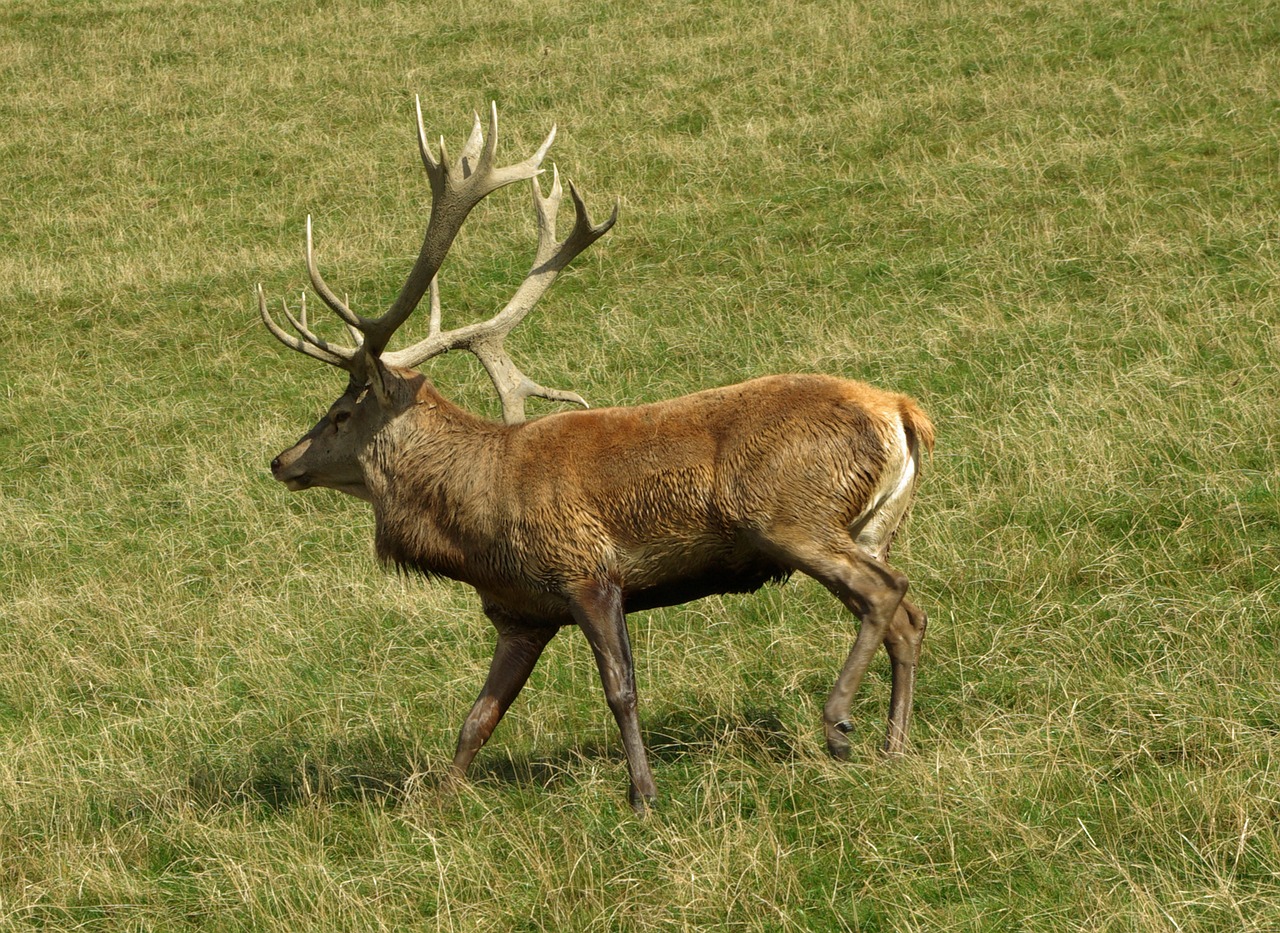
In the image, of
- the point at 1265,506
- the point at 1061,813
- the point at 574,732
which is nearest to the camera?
the point at 1061,813

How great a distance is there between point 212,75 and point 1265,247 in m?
15.2

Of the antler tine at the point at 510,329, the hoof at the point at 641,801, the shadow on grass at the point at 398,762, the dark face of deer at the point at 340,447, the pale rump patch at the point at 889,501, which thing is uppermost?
the antler tine at the point at 510,329

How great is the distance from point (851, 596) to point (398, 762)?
2.09m

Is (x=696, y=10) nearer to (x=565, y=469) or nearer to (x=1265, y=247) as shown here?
(x=1265, y=247)

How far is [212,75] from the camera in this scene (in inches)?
818

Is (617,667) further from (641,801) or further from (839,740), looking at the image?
(839,740)

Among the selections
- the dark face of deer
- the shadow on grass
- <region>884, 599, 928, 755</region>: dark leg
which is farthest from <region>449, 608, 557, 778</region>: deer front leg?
<region>884, 599, 928, 755</region>: dark leg

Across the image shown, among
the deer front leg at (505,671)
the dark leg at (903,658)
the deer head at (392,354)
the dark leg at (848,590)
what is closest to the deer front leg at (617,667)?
the deer front leg at (505,671)

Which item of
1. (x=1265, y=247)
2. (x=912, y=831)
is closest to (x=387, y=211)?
(x=1265, y=247)

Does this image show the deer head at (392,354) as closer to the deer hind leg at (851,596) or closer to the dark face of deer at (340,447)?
the dark face of deer at (340,447)

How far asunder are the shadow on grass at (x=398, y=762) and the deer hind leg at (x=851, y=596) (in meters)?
0.22

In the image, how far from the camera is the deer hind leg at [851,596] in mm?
5305

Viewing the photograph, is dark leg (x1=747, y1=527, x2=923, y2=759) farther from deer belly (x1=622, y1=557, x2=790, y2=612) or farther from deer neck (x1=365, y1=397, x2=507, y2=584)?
deer neck (x1=365, y1=397, x2=507, y2=584)

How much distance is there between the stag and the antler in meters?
0.06
